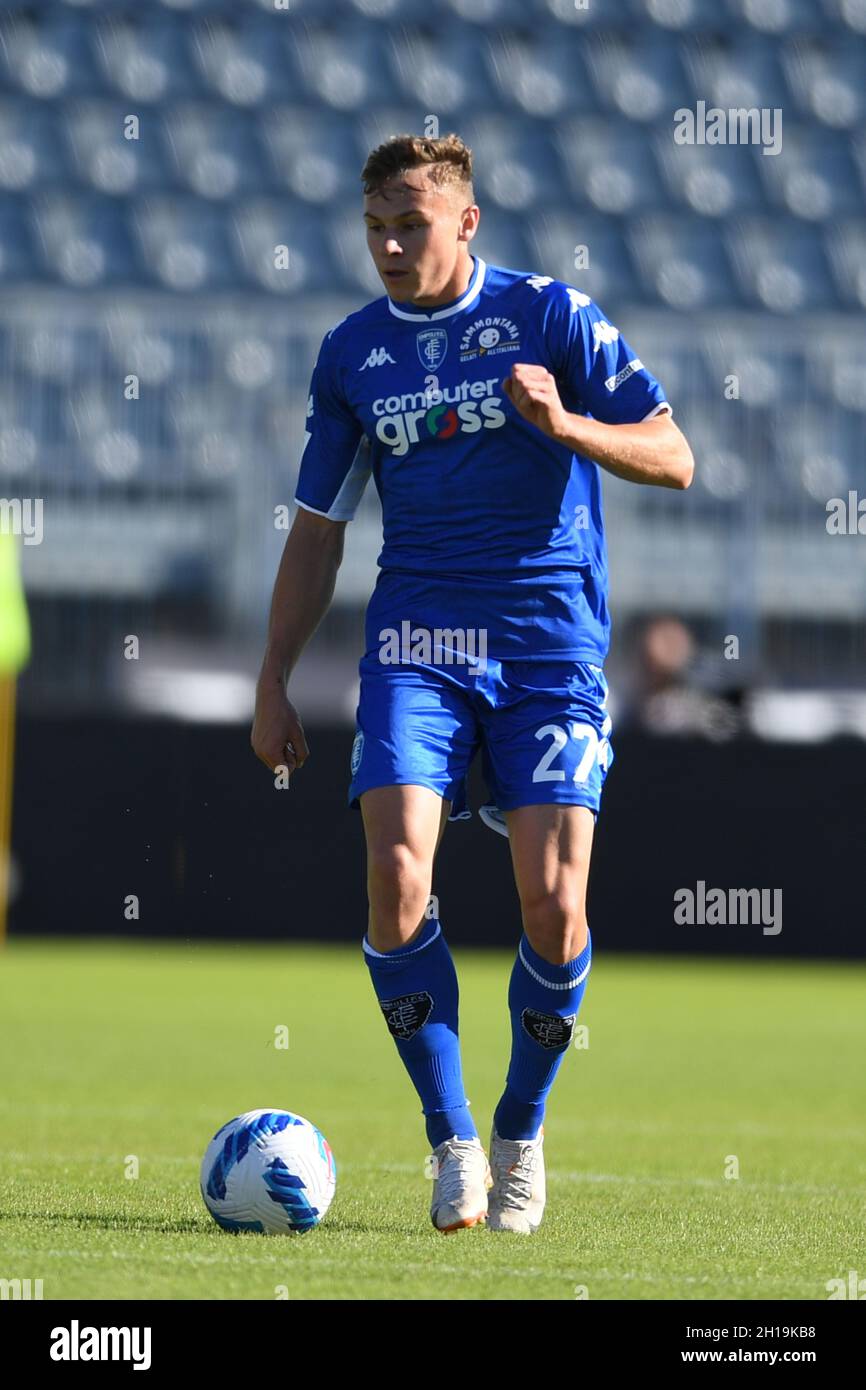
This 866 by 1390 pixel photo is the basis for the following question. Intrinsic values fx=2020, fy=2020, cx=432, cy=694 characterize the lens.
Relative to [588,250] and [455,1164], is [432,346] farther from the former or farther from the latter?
[588,250]

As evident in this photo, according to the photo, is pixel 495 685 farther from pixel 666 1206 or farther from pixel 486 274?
pixel 666 1206

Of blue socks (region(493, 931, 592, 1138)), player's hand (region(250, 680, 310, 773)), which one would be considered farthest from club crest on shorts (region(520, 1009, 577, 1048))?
player's hand (region(250, 680, 310, 773))

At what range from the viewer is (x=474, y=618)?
415 centimetres

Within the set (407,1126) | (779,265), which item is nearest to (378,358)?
(407,1126)

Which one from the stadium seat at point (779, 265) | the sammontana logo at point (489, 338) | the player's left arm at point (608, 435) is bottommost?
the player's left arm at point (608, 435)

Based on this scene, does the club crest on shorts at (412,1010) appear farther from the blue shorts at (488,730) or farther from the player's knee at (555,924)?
the blue shorts at (488,730)

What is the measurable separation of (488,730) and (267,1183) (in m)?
1.02

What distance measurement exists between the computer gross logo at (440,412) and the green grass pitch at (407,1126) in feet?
5.28

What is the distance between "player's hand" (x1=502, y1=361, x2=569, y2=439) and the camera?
3758 mm

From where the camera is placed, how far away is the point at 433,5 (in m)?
24.9

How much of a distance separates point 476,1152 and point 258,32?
22.6 m

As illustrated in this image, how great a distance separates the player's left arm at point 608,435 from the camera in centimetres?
377

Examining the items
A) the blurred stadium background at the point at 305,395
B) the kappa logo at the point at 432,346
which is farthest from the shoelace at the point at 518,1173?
the blurred stadium background at the point at 305,395

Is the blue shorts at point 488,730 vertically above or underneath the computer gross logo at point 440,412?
underneath
